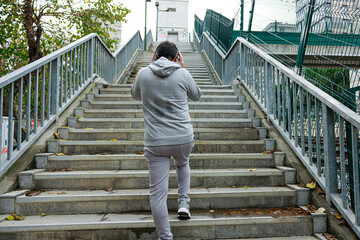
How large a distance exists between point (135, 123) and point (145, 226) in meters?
2.04

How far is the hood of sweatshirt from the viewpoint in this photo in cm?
203

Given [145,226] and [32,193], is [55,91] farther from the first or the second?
[145,226]

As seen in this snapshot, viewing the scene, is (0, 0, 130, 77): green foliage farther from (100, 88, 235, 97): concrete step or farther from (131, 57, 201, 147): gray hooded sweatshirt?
(131, 57, 201, 147): gray hooded sweatshirt

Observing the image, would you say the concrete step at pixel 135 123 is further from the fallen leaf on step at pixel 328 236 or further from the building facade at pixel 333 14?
the fallen leaf on step at pixel 328 236

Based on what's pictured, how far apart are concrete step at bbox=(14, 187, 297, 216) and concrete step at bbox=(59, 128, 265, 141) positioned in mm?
1103

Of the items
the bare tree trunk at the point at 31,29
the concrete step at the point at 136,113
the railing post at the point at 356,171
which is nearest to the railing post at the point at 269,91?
the concrete step at the point at 136,113

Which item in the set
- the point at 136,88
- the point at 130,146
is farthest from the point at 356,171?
the point at 130,146

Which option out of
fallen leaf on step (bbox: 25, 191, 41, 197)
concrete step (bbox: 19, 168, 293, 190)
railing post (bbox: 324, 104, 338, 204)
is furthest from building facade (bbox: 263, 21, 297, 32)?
fallen leaf on step (bbox: 25, 191, 41, 197)

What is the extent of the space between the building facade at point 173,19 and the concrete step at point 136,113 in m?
25.0

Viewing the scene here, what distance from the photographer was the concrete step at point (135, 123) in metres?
4.12

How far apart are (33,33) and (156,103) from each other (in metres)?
6.56

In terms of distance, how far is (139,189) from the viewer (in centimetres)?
295

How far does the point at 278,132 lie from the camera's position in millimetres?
3791

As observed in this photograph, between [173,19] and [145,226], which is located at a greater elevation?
[173,19]
